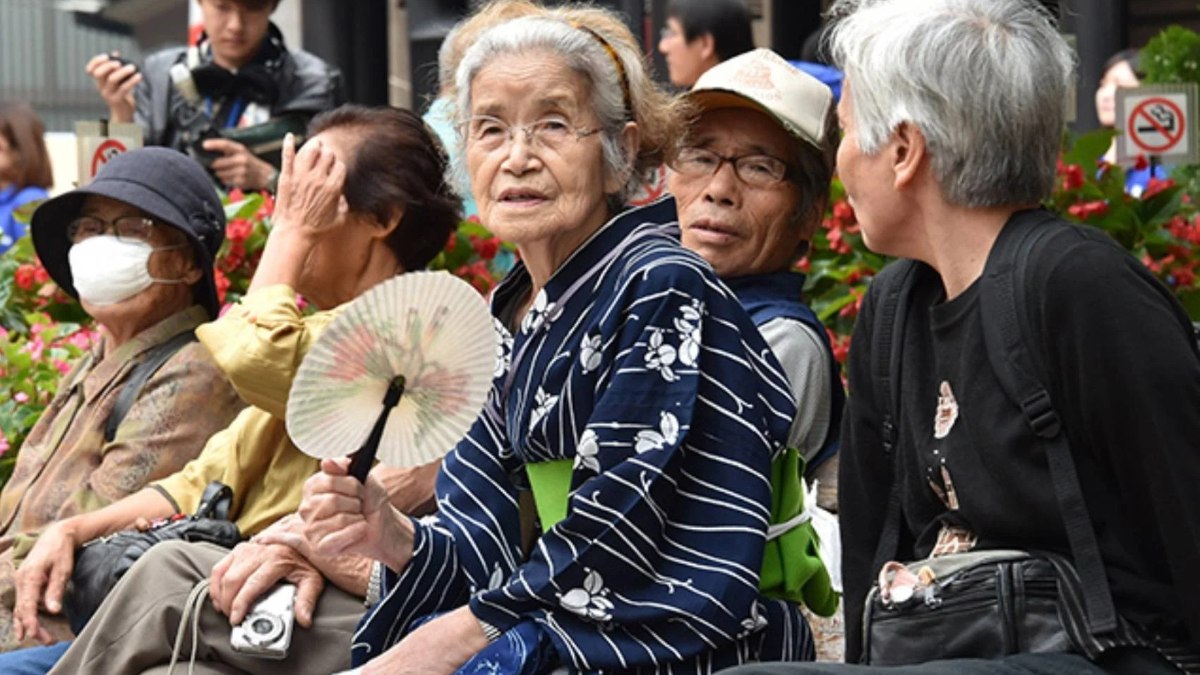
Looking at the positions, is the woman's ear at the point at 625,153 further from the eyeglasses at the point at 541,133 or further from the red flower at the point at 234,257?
the red flower at the point at 234,257

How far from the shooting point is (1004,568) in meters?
3.29

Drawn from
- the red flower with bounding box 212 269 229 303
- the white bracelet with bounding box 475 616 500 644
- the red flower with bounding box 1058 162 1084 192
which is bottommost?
the red flower with bounding box 212 269 229 303

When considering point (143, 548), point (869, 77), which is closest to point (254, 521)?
point (143, 548)

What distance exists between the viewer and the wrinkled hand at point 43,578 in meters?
4.83

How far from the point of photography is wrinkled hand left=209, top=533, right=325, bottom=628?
414 centimetres

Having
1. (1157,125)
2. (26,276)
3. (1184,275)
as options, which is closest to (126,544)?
(26,276)

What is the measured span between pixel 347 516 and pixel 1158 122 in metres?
4.90

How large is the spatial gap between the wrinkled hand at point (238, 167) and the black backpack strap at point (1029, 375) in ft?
15.3

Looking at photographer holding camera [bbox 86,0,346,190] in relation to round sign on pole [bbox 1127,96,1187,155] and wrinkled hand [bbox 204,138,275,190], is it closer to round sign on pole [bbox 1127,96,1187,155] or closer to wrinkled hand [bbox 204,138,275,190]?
wrinkled hand [bbox 204,138,275,190]

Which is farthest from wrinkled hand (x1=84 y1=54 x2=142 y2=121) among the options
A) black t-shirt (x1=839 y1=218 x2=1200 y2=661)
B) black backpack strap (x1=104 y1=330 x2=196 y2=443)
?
black t-shirt (x1=839 y1=218 x2=1200 y2=661)

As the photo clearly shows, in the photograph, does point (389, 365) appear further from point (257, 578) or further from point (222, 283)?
point (222, 283)

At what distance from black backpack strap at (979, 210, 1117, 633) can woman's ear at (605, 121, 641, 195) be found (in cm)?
91

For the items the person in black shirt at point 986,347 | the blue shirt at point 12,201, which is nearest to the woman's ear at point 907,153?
the person in black shirt at point 986,347

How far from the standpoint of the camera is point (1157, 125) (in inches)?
307
